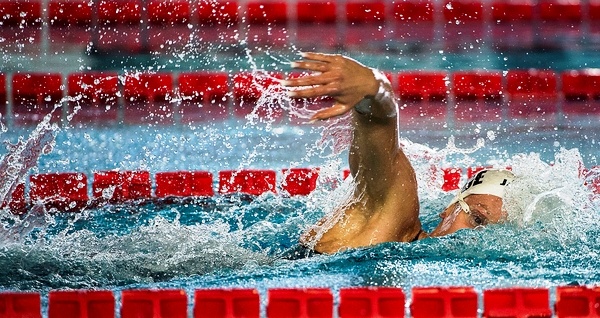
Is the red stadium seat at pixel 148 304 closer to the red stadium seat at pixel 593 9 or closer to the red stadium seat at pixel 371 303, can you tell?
the red stadium seat at pixel 371 303

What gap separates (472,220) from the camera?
9.59 ft

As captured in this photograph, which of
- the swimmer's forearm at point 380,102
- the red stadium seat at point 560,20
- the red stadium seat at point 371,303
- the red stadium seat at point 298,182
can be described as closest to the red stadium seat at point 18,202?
the red stadium seat at point 298,182

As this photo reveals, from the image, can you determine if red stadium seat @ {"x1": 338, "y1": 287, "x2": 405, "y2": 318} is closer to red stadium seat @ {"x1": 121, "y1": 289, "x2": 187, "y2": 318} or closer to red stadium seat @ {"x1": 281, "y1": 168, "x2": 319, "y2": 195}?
red stadium seat @ {"x1": 121, "y1": 289, "x2": 187, "y2": 318}

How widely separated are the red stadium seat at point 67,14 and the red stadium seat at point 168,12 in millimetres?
425

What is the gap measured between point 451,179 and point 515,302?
1.87 m

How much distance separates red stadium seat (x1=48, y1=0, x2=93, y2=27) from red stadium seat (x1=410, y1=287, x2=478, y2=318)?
466cm

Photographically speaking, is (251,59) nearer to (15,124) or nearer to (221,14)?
(221,14)

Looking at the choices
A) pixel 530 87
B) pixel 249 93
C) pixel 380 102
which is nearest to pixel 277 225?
pixel 380 102

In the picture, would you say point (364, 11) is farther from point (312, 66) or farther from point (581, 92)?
point (312, 66)

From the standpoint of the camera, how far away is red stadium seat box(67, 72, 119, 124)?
5.83 metres

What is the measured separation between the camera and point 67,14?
6.70m

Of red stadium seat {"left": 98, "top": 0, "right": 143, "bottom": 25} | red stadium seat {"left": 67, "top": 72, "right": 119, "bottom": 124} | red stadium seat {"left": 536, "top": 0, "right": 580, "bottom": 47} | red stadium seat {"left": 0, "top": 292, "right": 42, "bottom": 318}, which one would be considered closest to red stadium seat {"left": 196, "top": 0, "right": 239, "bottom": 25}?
red stadium seat {"left": 98, "top": 0, "right": 143, "bottom": 25}

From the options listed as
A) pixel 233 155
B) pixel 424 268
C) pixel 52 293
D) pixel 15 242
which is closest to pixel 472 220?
pixel 424 268

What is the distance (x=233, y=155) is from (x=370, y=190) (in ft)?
8.43
